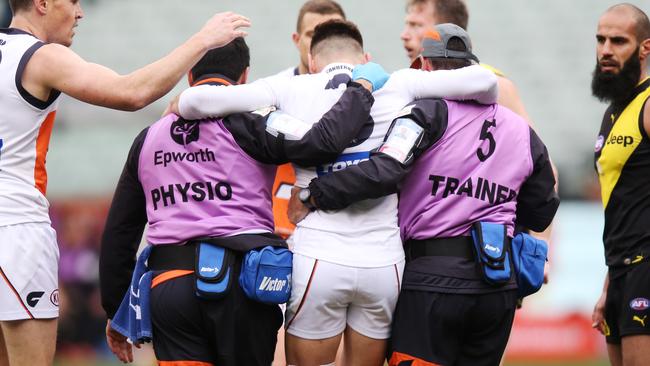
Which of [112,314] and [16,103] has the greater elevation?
[16,103]

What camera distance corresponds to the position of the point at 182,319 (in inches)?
199

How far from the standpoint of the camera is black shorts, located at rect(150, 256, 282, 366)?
505cm

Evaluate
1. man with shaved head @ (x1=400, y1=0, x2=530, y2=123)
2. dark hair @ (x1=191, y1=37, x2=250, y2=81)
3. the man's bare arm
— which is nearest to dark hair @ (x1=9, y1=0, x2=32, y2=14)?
the man's bare arm

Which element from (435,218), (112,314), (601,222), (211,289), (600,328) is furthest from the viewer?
(601,222)

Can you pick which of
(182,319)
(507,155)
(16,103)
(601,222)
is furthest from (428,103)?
(601,222)

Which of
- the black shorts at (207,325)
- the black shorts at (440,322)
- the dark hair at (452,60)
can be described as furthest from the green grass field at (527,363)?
the black shorts at (207,325)

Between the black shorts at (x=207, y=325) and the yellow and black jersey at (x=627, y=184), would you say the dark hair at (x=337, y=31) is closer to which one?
the black shorts at (x=207, y=325)

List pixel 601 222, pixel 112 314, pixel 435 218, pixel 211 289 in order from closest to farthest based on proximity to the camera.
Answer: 1. pixel 211 289
2. pixel 435 218
3. pixel 112 314
4. pixel 601 222

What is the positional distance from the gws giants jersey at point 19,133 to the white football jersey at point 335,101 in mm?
759

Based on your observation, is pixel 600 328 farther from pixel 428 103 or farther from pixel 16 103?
pixel 16 103

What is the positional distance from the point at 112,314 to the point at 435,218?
188 centimetres

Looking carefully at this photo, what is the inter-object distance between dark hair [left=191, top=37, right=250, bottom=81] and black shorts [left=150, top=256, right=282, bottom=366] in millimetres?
1057

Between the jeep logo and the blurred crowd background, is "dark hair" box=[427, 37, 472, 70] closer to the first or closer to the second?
the jeep logo

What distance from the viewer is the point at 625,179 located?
6.45 m
